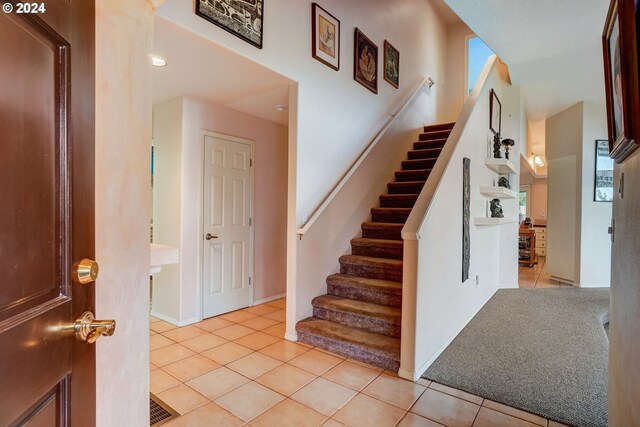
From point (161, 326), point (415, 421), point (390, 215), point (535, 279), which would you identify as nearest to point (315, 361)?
point (415, 421)

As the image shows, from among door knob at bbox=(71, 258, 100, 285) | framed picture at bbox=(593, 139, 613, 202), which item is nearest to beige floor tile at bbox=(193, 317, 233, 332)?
door knob at bbox=(71, 258, 100, 285)

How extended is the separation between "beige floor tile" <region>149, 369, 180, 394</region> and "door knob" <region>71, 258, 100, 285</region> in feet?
5.92

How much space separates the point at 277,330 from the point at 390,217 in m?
1.84

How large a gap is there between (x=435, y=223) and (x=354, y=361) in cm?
126

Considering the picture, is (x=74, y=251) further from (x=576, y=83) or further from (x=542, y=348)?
(x=576, y=83)

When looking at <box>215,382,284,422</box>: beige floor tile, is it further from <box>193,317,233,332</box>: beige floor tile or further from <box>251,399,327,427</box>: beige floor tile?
<box>193,317,233,332</box>: beige floor tile

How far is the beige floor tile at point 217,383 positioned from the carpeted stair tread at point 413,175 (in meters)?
3.30

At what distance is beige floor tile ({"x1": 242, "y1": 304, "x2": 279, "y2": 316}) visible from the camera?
3.85 metres

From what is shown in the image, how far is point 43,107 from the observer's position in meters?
0.64

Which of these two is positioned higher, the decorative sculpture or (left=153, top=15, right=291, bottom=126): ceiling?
(left=153, top=15, right=291, bottom=126): ceiling

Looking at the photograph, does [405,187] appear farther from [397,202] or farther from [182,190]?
[182,190]

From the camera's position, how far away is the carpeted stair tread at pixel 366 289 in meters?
2.98

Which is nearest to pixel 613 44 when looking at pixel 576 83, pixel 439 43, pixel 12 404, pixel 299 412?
pixel 12 404

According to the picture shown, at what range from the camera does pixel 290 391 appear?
2199 millimetres
